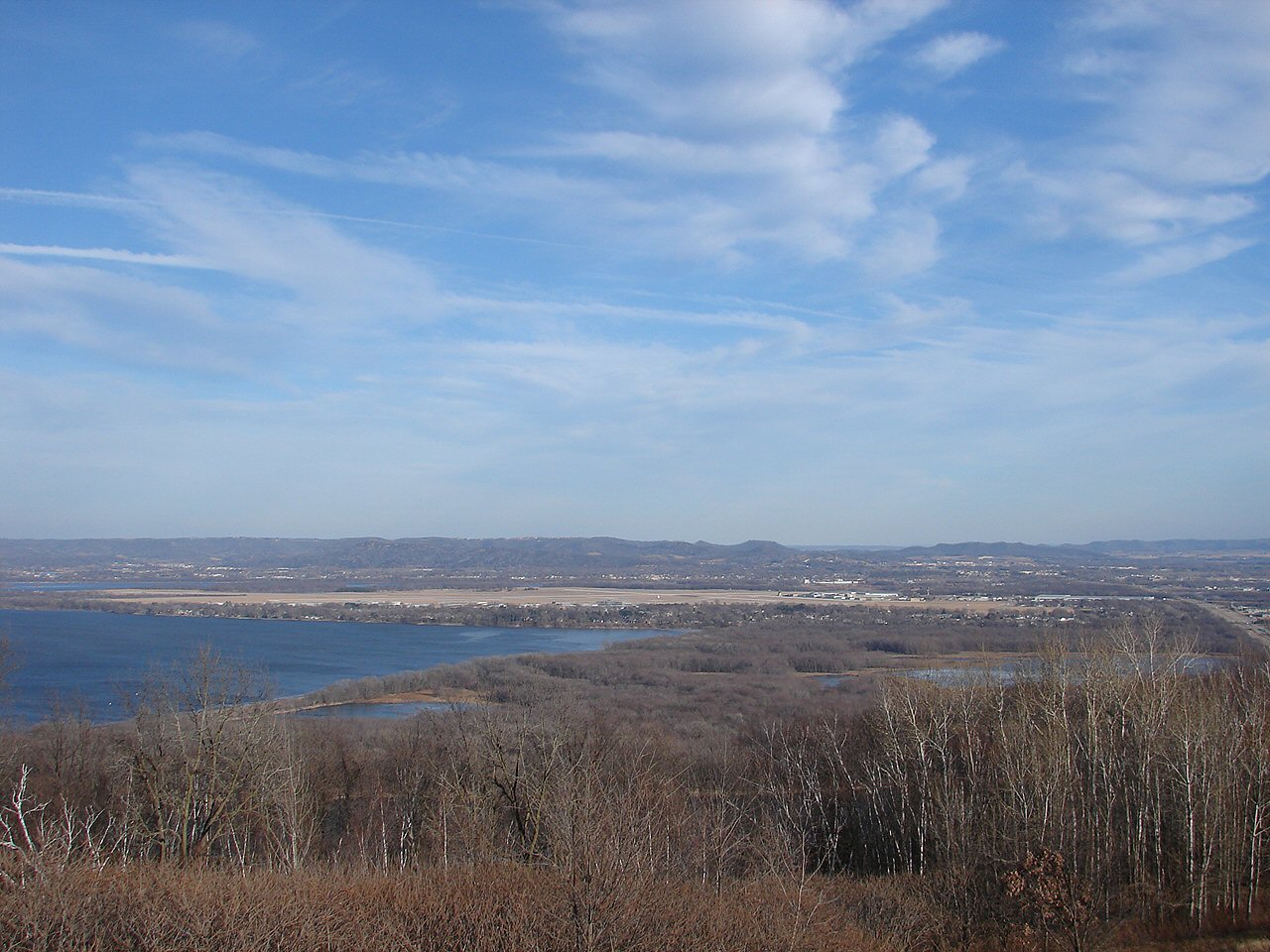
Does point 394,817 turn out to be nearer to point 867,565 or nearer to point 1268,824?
point 1268,824

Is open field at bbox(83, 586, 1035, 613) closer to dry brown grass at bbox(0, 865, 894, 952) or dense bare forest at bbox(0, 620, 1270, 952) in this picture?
dense bare forest at bbox(0, 620, 1270, 952)

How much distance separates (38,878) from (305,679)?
142 ft

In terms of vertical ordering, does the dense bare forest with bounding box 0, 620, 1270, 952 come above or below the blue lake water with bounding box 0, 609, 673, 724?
above

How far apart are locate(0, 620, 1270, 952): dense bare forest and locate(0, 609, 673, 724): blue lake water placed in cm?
1427

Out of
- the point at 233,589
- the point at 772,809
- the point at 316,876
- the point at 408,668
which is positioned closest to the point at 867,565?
the point at 233,589

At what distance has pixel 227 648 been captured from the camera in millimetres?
56906

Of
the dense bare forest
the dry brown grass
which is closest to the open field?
the dense bare forest

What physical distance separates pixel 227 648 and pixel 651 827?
49353 millimetres

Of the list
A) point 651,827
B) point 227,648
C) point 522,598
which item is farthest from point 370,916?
point 522,598

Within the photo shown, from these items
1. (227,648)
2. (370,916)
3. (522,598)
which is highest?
(370,916)

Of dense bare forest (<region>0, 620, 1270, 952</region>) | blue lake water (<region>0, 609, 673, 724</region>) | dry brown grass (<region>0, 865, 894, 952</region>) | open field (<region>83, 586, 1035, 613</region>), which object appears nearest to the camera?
dry brown grass (<region>0, 865, 894, 952</region>)

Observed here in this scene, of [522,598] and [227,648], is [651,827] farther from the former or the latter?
[522,598]

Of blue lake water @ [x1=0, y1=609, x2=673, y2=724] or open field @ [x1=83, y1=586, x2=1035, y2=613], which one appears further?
open field @ [x1=83, y1=586, x2=1035, y2=613]

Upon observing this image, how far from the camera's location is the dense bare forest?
834 centimetres
